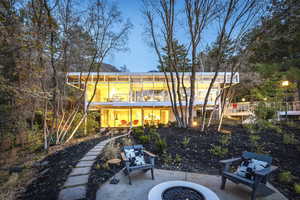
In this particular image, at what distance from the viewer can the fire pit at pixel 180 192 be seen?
8.17 feet

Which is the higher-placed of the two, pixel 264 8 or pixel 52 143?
pixel 264 8

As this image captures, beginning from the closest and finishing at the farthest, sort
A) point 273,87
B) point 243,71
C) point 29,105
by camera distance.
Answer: point 29,105
point 273,87
point 243,71

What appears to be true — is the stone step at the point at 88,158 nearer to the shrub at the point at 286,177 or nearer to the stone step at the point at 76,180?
the stone step at the point at 76,180

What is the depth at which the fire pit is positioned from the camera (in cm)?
249

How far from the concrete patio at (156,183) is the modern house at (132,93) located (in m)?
7.02

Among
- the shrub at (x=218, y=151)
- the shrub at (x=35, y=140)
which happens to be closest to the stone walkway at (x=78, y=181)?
the shrub at (x=35, y=140)

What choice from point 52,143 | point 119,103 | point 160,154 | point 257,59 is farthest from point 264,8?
point 52,143

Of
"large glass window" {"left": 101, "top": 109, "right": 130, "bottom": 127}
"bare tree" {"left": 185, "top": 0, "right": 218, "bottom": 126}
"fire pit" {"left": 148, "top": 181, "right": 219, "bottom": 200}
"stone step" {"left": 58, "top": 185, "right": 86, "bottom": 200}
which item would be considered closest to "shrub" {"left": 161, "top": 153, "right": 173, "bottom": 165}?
"fire pit" {"left": 148, "top": 181, "right": 219, "bottom": 200}

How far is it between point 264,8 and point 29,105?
1222 cm

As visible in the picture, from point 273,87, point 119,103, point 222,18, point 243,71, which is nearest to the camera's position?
point 222,18

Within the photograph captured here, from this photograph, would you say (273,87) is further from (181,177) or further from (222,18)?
(181,177)

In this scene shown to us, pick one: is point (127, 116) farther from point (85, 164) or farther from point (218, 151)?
point (218, 151)

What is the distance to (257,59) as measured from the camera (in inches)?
411

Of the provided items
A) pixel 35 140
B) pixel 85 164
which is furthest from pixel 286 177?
pixel 35 140
